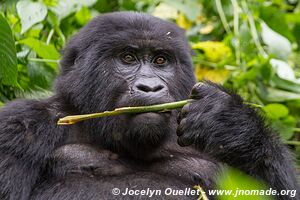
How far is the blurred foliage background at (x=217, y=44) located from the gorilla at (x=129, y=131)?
1.76ft

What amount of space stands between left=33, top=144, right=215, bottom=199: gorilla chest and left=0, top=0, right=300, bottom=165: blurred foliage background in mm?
756

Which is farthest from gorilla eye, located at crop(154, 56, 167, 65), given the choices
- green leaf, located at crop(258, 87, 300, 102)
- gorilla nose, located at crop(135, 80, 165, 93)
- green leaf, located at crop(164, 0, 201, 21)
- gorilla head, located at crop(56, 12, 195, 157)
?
green leaf, located at crop(164, 0, 201, 21)

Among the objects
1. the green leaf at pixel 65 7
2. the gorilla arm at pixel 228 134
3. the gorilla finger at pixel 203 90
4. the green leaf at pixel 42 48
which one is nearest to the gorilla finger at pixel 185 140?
the gorilla arm at pixel 228 134

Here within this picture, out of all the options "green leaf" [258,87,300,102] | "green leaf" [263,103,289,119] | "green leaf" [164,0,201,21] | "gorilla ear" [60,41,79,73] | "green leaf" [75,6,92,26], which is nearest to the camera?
"gorilla ear" [60,41,79,73]

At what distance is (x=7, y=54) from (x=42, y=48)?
4.48 ft

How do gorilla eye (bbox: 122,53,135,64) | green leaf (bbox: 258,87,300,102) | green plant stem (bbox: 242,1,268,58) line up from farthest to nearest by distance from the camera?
green plant stem (bbox: 242,1,268,58), green leaf (bbox: 258,87,300,102), gorilla eye (bbox: 122,53,135,64)

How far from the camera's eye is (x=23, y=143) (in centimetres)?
316

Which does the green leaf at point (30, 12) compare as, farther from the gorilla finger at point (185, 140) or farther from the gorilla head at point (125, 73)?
the gorilla finger at point (185, 140)

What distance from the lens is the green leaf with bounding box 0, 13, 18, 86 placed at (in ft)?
9.14

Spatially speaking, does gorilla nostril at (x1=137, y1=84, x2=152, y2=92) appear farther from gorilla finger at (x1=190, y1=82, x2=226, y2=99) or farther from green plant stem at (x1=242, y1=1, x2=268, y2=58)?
green plant stem at (x1=242, y1=1, x2=268, y2=58)

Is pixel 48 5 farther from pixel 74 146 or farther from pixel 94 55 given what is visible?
pixel 74 146

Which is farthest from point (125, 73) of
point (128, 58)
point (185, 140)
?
point (185, 140)

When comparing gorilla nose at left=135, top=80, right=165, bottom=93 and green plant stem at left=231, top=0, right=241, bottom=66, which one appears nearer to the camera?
gorilla nose at left=135, top=80, right=165, bottom=93

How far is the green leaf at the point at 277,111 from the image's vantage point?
15.1 feet
